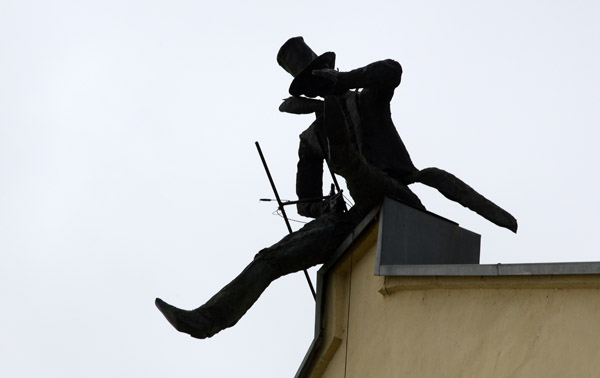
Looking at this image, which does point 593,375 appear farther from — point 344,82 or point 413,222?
point 344,82

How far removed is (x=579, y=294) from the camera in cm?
890

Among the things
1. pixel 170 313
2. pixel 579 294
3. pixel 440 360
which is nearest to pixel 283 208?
pixel 170 313

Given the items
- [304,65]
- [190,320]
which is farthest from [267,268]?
[304,65]

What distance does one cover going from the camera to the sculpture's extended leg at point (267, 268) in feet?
35.2

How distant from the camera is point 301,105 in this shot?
468 inches

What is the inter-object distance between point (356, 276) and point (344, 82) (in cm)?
144

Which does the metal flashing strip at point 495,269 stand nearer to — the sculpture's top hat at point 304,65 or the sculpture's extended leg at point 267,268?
the sculpture's extended leg at point 267,268

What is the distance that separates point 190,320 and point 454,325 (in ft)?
6.37

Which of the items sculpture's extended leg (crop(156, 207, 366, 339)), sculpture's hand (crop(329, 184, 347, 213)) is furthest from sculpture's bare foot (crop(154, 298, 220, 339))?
sculpture's hand (crop(329, 184, 347, 213))

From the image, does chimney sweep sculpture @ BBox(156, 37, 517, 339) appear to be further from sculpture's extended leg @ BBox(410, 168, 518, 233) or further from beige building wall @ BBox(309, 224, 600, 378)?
beige building wall @ BBox(309, 224, 600, 378)

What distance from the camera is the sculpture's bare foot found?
10.6 meters

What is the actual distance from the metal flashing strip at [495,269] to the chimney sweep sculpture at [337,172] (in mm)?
750

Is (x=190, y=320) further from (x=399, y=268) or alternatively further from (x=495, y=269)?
(x=495, y=269)

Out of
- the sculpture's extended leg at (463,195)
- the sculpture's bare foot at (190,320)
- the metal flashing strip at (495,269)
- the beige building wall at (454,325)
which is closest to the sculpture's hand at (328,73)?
the sculpture's extended leg at (463,195)
